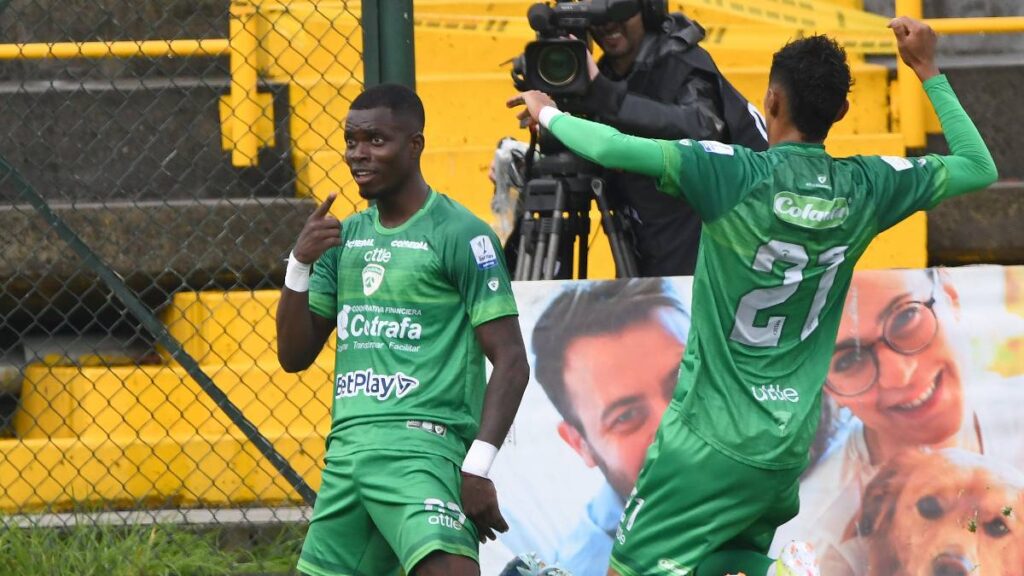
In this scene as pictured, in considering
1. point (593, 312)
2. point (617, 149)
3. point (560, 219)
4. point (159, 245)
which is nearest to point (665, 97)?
point (560, 219)

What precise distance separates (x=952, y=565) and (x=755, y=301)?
145 cm

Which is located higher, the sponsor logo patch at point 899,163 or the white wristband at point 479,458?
the sponsor logo patch at point 899,163

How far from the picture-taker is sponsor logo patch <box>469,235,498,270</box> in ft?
13.9

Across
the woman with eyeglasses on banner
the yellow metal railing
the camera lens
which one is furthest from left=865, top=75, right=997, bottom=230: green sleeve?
the yellow metal railing

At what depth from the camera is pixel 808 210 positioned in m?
4.21

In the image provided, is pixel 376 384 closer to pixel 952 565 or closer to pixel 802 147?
pixel 802 147

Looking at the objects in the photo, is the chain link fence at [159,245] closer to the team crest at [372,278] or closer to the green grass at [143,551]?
the green grass at [143,551]

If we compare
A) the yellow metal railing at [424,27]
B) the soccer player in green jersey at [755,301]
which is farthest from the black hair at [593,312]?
the yellow metal railing at [424,27]

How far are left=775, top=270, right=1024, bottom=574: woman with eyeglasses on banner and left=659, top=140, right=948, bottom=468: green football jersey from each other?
3.29ft

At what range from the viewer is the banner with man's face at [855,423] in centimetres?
518

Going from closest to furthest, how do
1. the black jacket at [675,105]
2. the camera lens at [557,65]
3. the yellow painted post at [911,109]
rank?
1. the camera lens at [557,65]
2. the black jacket at [675,105]
3. the yellow painted post at [911,109]

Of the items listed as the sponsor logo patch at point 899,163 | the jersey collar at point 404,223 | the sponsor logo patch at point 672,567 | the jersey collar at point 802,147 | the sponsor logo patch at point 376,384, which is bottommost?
the sponsor logo patch at point 672,567

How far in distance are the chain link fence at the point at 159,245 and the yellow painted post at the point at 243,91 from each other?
0.4 inches

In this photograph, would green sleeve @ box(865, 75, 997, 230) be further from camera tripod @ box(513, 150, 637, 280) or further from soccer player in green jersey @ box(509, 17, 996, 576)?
camera tripod @ box(513, 150, 637, 280)
